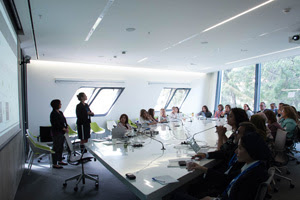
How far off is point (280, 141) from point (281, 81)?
5606mm

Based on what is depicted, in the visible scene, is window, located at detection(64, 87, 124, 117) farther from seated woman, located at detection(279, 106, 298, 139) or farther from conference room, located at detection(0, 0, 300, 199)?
seated woman, located at detection(279, 106, 298, 139)

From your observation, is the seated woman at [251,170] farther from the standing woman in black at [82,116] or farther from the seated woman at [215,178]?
the standing woman in black at [82,116]

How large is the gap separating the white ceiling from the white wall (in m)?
1.33

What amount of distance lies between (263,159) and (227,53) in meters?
5.10

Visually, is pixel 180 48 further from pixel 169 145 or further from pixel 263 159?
pixel 263 159

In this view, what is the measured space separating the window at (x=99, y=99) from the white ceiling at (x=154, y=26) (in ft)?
8.96

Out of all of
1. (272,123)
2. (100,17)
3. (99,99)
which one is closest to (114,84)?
(99,99)

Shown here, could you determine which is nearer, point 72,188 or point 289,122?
point 72,188

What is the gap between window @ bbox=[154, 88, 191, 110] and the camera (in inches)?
419

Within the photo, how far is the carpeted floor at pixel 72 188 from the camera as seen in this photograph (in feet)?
9.88

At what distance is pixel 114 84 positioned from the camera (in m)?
8.02

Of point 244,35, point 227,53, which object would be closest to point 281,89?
point 227,53

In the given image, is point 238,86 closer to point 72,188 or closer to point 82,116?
point 82,116

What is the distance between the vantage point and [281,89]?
7812mm
